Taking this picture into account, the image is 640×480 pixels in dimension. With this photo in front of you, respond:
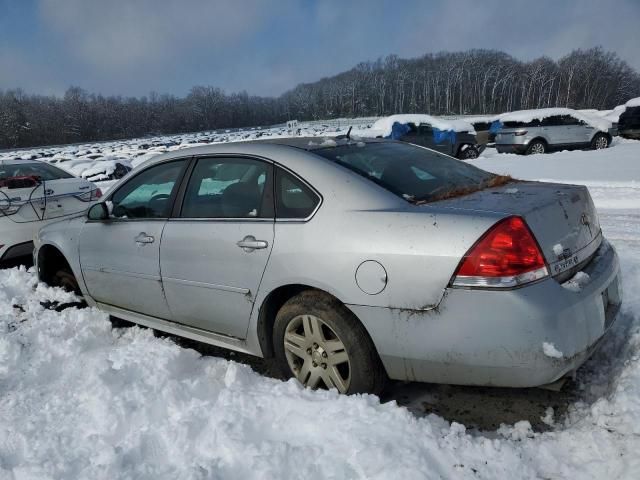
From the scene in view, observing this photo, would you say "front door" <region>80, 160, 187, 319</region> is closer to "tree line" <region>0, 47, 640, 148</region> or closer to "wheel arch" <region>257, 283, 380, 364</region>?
"wheel arch" <region>257, 283, 380, 364</region>

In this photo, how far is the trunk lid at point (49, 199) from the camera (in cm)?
595

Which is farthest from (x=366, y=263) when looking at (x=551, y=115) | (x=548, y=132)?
(x=551, y=115)

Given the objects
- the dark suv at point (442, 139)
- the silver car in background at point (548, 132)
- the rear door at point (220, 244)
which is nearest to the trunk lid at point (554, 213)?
the rear door at point (220, 244)

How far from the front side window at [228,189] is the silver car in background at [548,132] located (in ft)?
54.6

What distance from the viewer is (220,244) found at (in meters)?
2.92

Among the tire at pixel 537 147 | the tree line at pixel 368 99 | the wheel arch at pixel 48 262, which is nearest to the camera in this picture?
the wheel arch at pixel 48 262

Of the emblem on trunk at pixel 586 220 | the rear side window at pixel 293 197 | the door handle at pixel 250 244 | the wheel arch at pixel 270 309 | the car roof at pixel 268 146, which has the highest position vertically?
the car roof at pixel 268 146

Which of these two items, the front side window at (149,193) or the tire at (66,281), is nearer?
the front side window at (149,193)

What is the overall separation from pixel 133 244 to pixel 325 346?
1.69m

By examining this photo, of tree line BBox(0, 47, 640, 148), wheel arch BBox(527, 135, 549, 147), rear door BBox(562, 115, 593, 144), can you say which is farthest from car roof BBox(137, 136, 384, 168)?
tree line BBox(0, 47, 640, 148)

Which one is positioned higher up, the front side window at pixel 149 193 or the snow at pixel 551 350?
the front side window at pixel 149 193

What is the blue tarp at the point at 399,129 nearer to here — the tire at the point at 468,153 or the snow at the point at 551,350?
the tire at the point at 468,153

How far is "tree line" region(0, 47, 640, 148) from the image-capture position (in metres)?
94.2

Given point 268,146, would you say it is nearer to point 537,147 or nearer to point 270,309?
point 270,309
